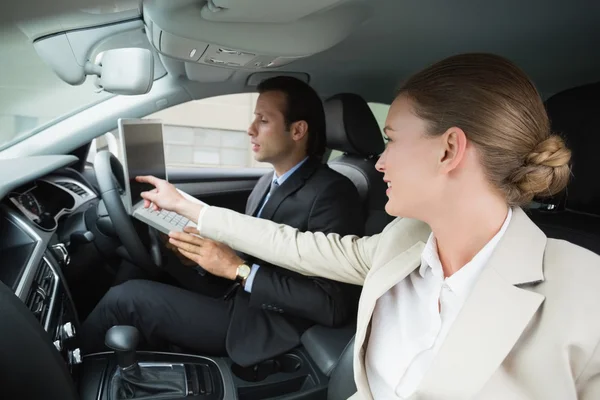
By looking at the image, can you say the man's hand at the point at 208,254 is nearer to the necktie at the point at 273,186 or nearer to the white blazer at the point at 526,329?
the necktie at the point at 273,186

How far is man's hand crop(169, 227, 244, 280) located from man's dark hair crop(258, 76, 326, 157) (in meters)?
0.53

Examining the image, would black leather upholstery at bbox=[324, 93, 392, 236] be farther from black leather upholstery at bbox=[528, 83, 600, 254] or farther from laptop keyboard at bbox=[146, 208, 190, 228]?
Answer: black leather upholstery at bbox=[528, 83, 600, 254]

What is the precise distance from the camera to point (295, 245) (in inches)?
52.9

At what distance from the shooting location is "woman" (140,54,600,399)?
757 mm

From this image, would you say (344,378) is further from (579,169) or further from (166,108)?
(166,108)

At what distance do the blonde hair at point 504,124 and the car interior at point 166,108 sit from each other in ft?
1.01

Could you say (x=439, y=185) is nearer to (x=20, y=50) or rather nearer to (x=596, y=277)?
(x=596, y=277)

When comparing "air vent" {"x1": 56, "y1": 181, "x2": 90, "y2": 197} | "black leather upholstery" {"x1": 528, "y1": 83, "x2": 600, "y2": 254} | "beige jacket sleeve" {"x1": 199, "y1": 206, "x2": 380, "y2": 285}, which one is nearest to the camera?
"black leather upholstery" {"x1": 528, "y1": 83, "x2": 600, "y2": 254}

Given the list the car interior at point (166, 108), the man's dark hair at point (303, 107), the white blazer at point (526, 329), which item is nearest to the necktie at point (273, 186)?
the man's dark hair at point (303, 107)

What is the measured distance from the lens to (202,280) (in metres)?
1.90

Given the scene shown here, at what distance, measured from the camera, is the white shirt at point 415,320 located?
2.99ft

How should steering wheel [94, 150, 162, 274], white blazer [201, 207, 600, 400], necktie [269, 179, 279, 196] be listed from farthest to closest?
necktie [269, 179, 279, 196], steering wheel [94, 150, 162, 274], white blazer [201, 207, 600, 400]

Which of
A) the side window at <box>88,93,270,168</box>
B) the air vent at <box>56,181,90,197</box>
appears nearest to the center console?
the air vent at <box>56,181,90,197</box>

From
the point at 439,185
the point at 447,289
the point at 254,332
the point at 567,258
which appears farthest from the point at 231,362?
the point at 567,258
